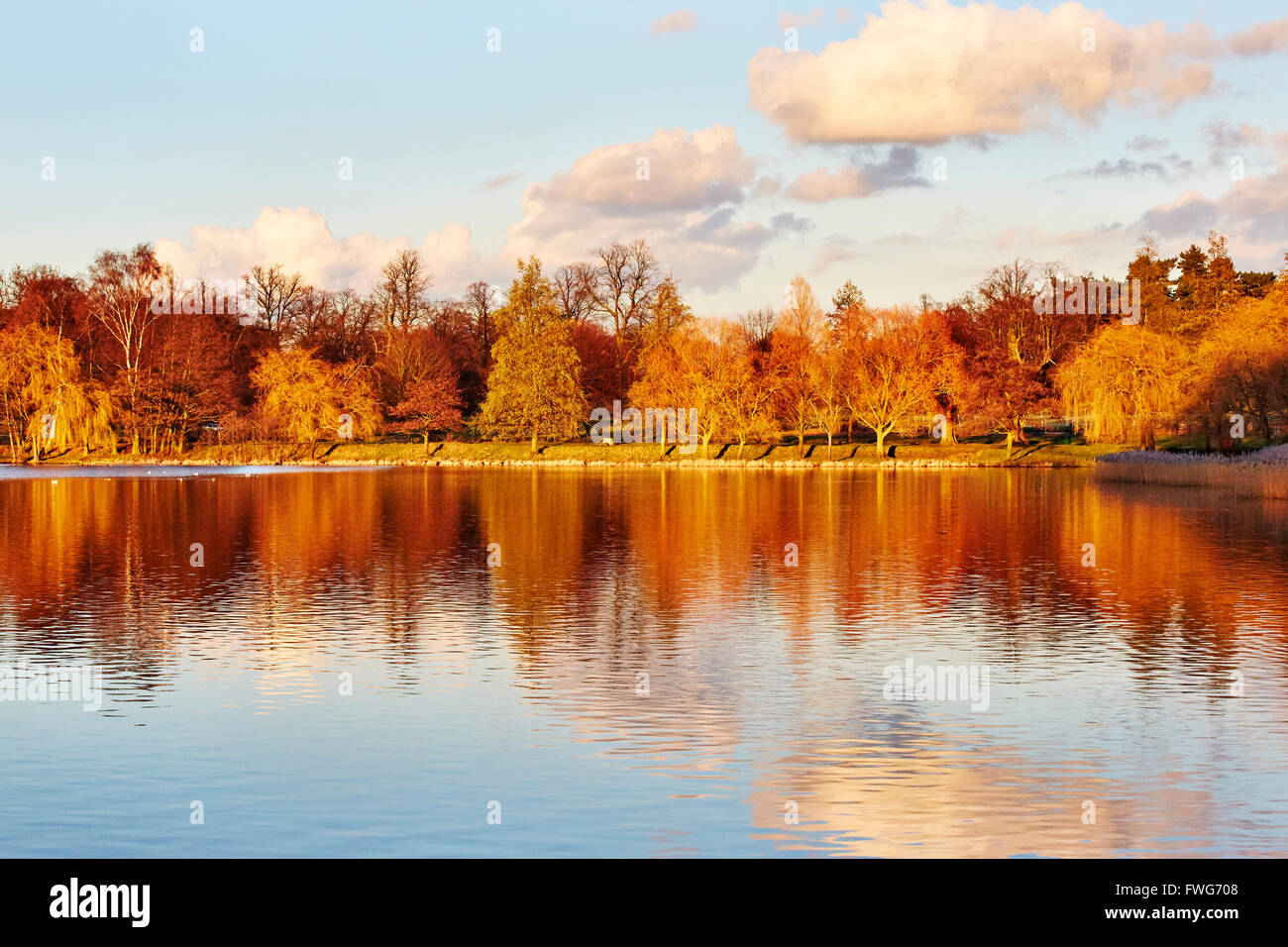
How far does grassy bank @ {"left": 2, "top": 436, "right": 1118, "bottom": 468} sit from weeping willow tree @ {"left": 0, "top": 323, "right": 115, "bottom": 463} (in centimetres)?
249

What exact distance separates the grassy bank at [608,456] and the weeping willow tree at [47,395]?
8.16 feet

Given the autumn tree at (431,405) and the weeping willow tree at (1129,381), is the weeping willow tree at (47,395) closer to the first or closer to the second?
the autumn tree at (431,405)

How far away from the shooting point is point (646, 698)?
Answer: 14.7m

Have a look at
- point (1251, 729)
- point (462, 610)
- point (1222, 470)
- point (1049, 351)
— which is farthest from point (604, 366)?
point (1251, 729)

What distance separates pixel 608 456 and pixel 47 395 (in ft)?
137

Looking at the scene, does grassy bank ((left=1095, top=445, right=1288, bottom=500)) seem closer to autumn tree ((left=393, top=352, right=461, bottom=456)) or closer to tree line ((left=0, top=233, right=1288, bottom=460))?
tree line ((left=0, top=233, right=1288, bottom=460))

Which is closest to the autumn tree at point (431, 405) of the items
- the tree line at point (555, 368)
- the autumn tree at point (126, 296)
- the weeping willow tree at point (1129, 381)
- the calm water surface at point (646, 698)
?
the tree line at point (555, 368)

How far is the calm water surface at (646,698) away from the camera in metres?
10.1

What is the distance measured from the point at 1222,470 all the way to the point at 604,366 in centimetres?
6499

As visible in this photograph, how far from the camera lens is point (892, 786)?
36.6 ft

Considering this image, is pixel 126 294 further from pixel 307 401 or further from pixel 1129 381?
pixel 1129 381

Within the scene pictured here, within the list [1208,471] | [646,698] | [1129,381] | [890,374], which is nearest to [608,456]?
[890,374]

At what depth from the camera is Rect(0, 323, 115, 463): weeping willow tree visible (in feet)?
301
